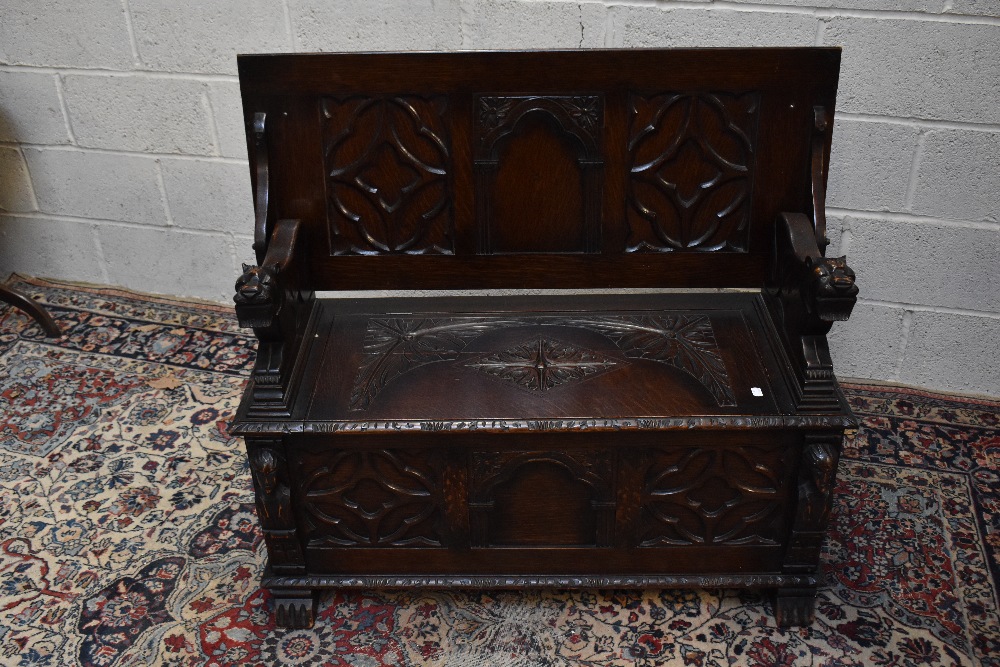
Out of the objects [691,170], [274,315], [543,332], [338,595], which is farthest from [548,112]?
[338,595]

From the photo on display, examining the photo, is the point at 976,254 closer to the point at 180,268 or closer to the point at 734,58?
the point at 734,58

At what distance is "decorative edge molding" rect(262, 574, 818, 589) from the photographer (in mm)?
2113

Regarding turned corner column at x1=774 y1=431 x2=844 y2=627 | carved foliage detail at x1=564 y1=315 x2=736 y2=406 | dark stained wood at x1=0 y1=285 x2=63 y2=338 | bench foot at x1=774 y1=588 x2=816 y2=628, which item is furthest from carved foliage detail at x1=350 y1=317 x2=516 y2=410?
dark stained wood at x1=0 y1=285 x2=63 y2=338

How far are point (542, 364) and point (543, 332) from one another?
14cm

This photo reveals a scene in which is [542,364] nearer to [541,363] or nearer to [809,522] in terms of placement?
[541,363]

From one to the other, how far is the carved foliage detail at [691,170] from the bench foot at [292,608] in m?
1.07

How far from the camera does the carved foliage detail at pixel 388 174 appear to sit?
6.90 feet

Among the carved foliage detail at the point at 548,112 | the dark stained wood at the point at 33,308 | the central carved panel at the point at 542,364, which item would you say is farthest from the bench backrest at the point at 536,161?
the dark stained wood at the point at 33,308

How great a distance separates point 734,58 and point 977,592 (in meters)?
1.29

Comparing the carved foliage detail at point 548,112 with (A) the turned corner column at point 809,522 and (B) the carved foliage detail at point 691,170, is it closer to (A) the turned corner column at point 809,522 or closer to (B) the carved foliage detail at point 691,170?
(B) the carved foliage detail at point 691,170

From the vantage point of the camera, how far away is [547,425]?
1935 millimetres

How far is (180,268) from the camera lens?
317cm

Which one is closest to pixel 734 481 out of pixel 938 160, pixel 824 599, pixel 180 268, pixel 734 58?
pixel 824 599

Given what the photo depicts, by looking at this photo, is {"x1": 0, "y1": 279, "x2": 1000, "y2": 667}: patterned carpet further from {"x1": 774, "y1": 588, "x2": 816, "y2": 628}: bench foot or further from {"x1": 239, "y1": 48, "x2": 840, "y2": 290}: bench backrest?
{"x1": 239, "y1": 48, "x2": 840, "y2": 290}: bench backrest
